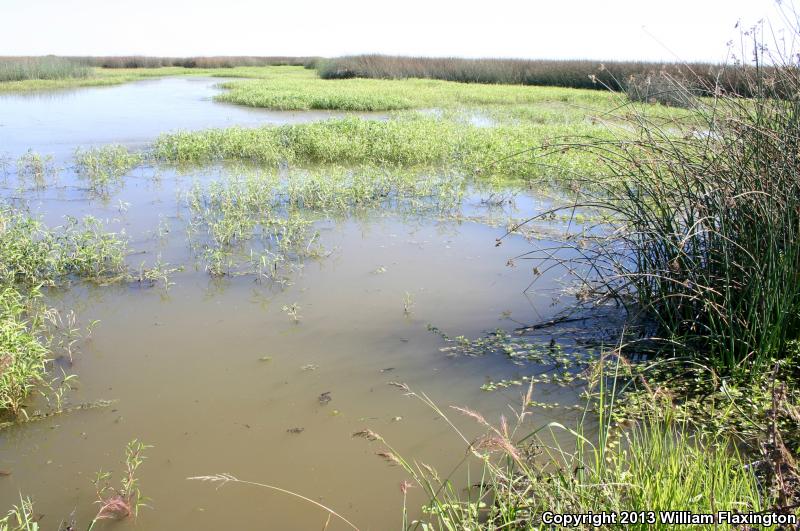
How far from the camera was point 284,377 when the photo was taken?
378cm

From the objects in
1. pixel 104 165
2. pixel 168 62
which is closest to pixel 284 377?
pixel 104 165

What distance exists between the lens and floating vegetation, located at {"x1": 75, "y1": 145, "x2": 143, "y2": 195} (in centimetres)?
879

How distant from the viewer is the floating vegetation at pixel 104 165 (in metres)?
8.79

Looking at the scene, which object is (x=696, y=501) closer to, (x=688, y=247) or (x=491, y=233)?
(x=688, y=247)

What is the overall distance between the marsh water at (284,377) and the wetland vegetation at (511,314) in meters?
0.03

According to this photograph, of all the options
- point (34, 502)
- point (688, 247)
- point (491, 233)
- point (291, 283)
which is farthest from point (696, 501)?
point (491, 233)

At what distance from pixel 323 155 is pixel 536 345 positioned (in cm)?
717

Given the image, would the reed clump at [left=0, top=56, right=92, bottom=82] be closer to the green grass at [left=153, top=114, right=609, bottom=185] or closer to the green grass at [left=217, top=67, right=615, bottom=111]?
the green grass at [left=217, top=67, right=615, bottom=111]

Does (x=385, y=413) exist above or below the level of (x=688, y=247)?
below

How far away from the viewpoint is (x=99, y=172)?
30.3 ft

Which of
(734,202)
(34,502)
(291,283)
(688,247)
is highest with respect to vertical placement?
(734,202)

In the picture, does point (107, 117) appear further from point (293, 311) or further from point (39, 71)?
point (39, 71)

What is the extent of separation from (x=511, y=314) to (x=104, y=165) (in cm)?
791

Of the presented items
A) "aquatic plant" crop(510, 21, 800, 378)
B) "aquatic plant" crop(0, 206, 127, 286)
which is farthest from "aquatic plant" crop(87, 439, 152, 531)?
"aquatic plant" crop(0, 206, 127, 286)
